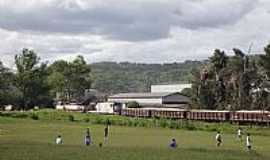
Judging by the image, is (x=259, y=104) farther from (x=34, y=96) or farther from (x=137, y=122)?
(x=34, y=96)

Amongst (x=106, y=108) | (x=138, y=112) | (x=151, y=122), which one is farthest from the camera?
(x=106, y=108)

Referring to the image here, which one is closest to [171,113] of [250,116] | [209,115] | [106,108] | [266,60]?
[209,115]

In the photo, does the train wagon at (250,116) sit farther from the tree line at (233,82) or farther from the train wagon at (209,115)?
the tree line at (233,82)

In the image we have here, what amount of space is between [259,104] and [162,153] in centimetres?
8511

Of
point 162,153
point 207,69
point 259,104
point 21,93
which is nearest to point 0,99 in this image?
point 21,93

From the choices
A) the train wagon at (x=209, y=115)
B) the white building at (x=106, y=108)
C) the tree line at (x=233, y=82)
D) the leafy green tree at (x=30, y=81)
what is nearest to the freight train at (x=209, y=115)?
the train wagon at (x=209, y=115)

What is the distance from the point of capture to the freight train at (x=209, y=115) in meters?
101

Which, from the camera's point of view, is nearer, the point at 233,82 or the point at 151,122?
the point at 151,122

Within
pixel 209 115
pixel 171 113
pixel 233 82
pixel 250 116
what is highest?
pixel 233 82

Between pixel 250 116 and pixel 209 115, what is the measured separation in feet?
42.2

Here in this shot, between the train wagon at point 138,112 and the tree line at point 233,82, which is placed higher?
the tree line at point 233,82

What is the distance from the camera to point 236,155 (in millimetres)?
45250

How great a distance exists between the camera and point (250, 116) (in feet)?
336

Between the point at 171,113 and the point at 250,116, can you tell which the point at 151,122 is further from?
the point at 250,116
